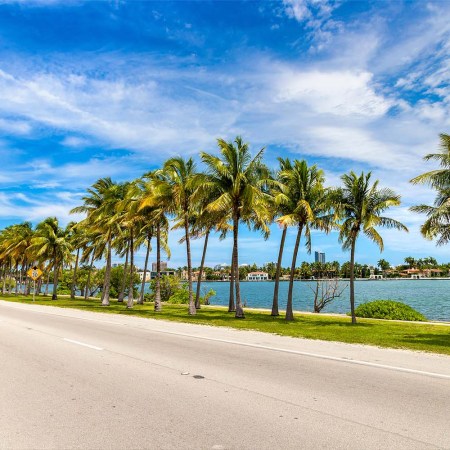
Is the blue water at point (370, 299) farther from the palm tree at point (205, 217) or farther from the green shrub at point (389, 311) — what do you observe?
the palm tree at point (205, 217)

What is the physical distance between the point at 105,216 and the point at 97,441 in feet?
105

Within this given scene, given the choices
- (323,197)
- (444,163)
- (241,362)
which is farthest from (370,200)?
(241,362)

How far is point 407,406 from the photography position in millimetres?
5844

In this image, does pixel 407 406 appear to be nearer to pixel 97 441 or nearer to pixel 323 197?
pixel 97 441

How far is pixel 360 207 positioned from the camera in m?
23.8

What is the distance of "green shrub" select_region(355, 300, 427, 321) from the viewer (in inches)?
1089

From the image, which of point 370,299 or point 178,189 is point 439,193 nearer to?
point 178,189

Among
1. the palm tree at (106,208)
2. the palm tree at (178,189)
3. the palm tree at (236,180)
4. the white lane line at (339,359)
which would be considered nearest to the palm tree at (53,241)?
the palm tree at (106,208)

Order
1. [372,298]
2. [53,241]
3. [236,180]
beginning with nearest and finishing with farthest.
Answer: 1. [236,180]
2. [53,241]
3. [372,298]

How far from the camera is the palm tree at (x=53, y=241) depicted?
51.1 meters

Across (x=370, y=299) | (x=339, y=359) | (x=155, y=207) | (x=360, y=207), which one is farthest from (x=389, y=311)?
(x=370, y=299)

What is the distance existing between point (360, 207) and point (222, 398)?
1953cm

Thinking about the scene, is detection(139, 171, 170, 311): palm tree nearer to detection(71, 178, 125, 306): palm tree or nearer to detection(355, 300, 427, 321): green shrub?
detection(71, 178, 125, 306): palm tree

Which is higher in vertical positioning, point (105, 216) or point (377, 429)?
point (105, 216)
